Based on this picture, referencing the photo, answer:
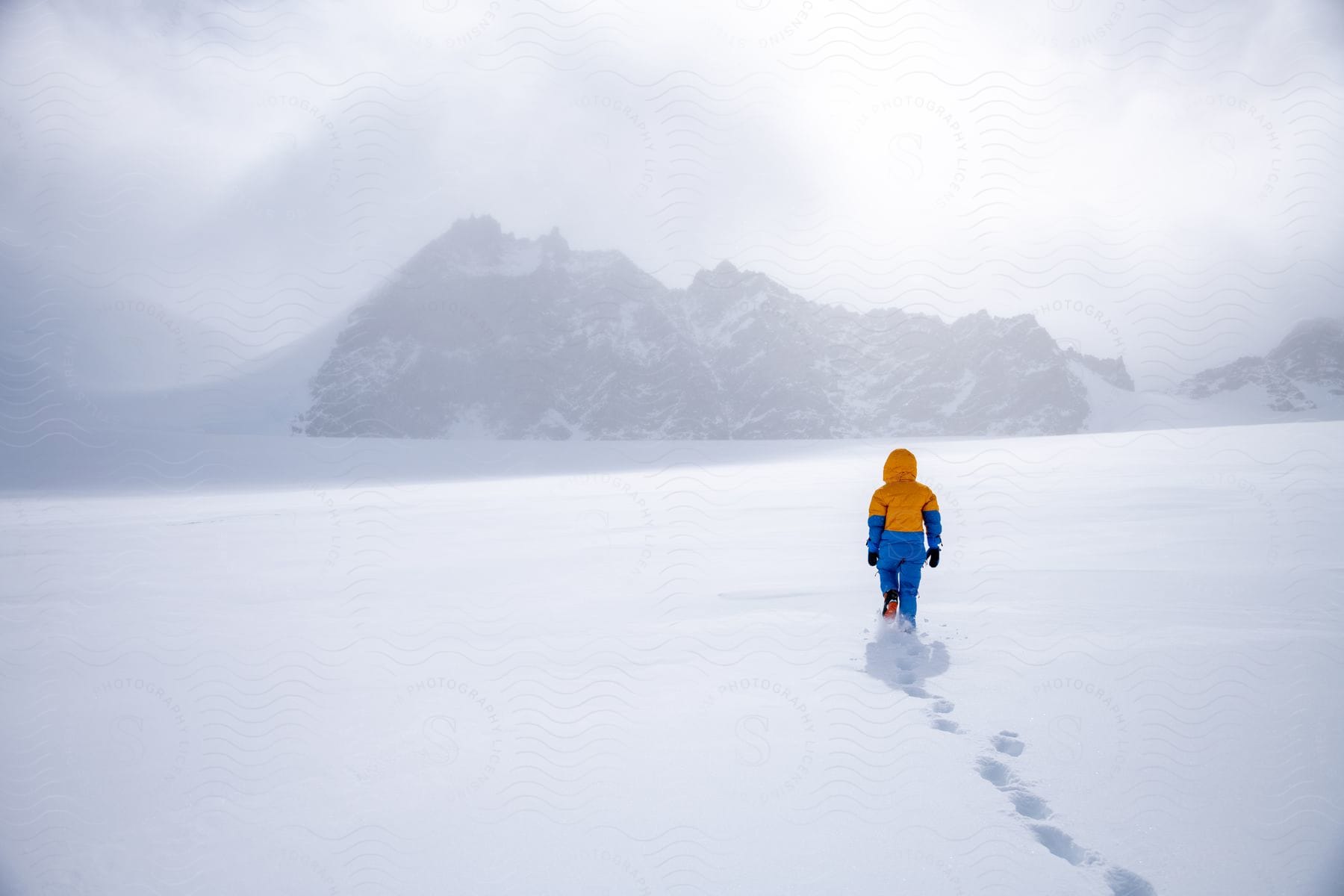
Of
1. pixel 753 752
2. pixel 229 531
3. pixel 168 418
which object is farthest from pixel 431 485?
pixel 168 418

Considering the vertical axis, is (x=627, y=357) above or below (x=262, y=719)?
above

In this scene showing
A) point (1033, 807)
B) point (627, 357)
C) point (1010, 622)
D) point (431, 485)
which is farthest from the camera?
point (627, 357)

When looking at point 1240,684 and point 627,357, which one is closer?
point 1240,684

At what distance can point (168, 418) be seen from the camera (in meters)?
48.3

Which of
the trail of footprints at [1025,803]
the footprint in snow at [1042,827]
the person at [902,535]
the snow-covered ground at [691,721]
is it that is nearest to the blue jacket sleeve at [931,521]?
the person at [902,535]

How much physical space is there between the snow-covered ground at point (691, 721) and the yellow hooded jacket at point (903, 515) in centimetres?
68

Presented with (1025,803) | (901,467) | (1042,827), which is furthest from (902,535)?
(1042,827)

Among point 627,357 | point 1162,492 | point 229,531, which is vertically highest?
point 627,357

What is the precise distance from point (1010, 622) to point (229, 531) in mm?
13922

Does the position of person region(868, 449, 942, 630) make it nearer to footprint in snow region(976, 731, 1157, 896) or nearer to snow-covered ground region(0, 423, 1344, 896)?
snow-covered ground region(0, 423, 1344, 896)

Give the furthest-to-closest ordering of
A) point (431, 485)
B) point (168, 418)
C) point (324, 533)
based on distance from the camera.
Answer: point (168, 418)
point (431, 485)
point (324, 533)

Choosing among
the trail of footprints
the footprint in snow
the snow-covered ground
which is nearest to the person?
the snow-covered ground

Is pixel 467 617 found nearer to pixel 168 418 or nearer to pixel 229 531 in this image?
pixel 229 531

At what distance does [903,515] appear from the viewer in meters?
5.43
